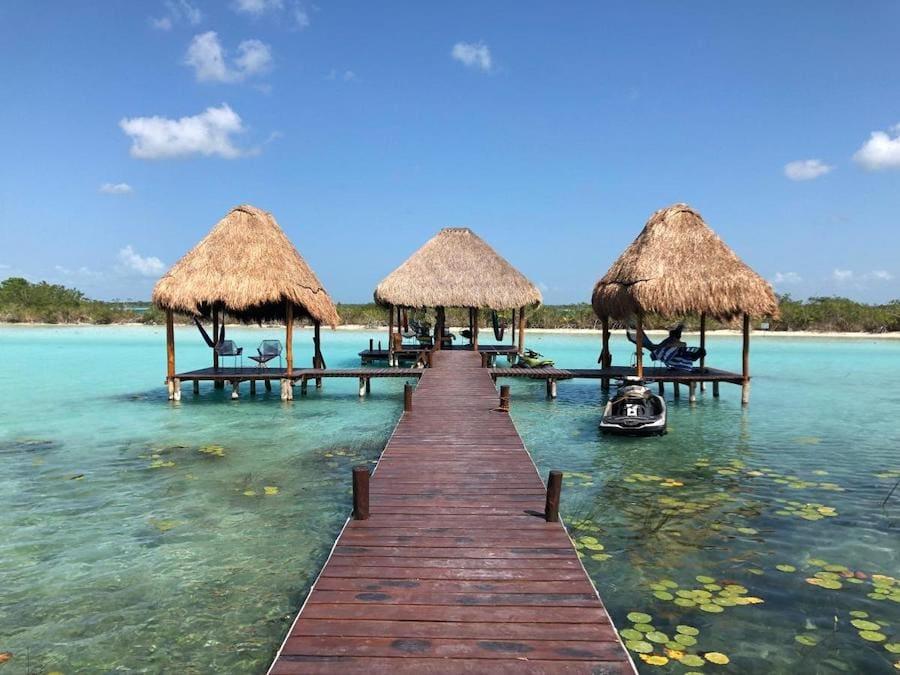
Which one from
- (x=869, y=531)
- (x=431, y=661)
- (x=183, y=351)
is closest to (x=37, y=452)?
(x=431, y=661)

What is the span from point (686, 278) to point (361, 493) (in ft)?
35.1

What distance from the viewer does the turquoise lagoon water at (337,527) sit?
4434 millimetres

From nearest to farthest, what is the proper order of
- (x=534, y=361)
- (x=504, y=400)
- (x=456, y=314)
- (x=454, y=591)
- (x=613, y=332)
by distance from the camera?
(x=454, y=591) < (x=504, y=400) < (x=534, y=361) < (x=456, y=314) < (x=613, y=332)

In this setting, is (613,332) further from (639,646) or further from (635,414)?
(639,646)

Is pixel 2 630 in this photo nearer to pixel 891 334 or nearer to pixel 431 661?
pixel 431 661

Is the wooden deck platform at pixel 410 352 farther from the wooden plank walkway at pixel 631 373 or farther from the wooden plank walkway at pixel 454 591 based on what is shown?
the wooden plank walkway at pixel 454 591

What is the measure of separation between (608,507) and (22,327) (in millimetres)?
A: 57522

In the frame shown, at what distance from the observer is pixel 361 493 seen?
5.24 m

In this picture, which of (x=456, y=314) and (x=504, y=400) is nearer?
(x=504, y=400)

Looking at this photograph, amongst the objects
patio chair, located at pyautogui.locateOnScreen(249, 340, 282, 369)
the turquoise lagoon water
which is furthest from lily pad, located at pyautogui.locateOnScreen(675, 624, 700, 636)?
patio chair, located at pyautogui.locateOnScreen(249, 340, 282, 369)

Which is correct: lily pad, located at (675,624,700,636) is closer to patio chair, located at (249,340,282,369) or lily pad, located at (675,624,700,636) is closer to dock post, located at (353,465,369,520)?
dock post, located at (353,465,369,520)

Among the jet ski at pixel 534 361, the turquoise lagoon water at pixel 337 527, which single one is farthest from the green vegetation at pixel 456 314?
the turquoise lagoon water at pixel 337 527

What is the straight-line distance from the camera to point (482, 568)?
171 inches

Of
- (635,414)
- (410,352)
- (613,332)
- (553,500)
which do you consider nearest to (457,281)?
(410,352)
